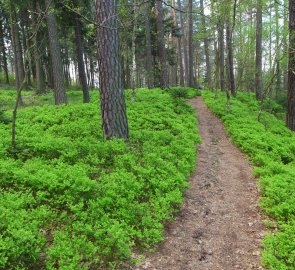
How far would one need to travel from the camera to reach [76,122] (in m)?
9.54

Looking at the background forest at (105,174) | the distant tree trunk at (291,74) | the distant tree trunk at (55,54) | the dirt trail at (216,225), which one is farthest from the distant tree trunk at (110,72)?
the distant tree trunk at (291,74)

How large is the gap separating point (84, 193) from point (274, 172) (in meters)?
5.42

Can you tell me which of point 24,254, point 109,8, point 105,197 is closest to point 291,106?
point 109,8

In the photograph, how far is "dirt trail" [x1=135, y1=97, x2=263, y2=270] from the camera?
4.58 m

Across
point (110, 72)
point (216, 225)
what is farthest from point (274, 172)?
point (110, 72)

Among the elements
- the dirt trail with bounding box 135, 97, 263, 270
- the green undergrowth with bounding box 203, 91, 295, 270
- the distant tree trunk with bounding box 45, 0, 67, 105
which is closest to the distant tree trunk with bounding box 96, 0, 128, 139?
the dirt trail with bounding box 135, 97, 263, 270

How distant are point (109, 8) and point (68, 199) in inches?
204

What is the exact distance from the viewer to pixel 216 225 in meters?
5.63

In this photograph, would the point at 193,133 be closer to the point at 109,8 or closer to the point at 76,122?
the point at 76,122

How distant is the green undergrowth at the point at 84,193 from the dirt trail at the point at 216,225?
0.34 m

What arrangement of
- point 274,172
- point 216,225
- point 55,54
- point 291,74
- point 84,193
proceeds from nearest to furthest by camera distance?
1. point 84,193
2. point 216,225
3. point 274,172
4. point 291,74
5. point 55,54

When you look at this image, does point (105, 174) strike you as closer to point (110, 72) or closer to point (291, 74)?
point (110, 72)

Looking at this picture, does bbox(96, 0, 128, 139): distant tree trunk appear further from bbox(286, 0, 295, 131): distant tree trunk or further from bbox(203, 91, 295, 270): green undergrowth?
bbox(286, 0, 295, 131): distant tree trunk

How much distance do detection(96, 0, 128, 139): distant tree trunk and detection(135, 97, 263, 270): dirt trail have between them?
8.94 feet
